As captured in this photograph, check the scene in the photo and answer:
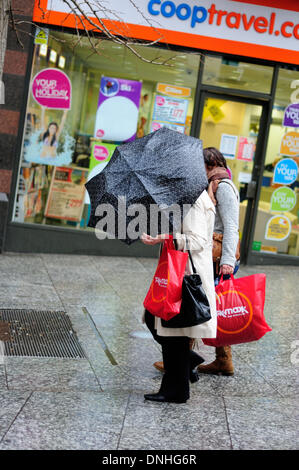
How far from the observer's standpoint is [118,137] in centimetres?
1002

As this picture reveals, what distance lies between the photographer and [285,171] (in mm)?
10625

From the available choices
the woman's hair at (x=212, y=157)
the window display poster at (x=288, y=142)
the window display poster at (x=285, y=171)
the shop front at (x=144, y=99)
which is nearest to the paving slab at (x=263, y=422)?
the woman's hair at (x=212, y=157)

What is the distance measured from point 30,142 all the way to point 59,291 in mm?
3045

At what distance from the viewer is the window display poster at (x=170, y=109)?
10.1 metres

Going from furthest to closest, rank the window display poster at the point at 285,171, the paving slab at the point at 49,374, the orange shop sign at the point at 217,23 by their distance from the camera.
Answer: the window display poster at the point at 285,171
the orange shop sign at the point at 217,23
the paving slab at the point at 49,374

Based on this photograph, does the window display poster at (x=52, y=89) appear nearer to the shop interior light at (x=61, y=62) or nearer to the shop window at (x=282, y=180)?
the shop interior light at (x=61, y=62)

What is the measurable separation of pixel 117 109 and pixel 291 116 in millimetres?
2804

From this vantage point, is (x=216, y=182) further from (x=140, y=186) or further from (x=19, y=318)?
(x=19, y=318)

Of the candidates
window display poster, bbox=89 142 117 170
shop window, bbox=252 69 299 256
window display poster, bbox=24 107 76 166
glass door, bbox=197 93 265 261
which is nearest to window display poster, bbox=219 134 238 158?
glass door, bbox=197 93 265 261

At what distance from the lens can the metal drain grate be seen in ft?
18.4

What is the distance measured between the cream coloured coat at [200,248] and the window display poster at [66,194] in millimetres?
5571

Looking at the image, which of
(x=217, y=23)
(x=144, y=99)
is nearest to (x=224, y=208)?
(x=144, y=99)

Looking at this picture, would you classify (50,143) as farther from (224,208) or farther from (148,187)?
(148,187)
